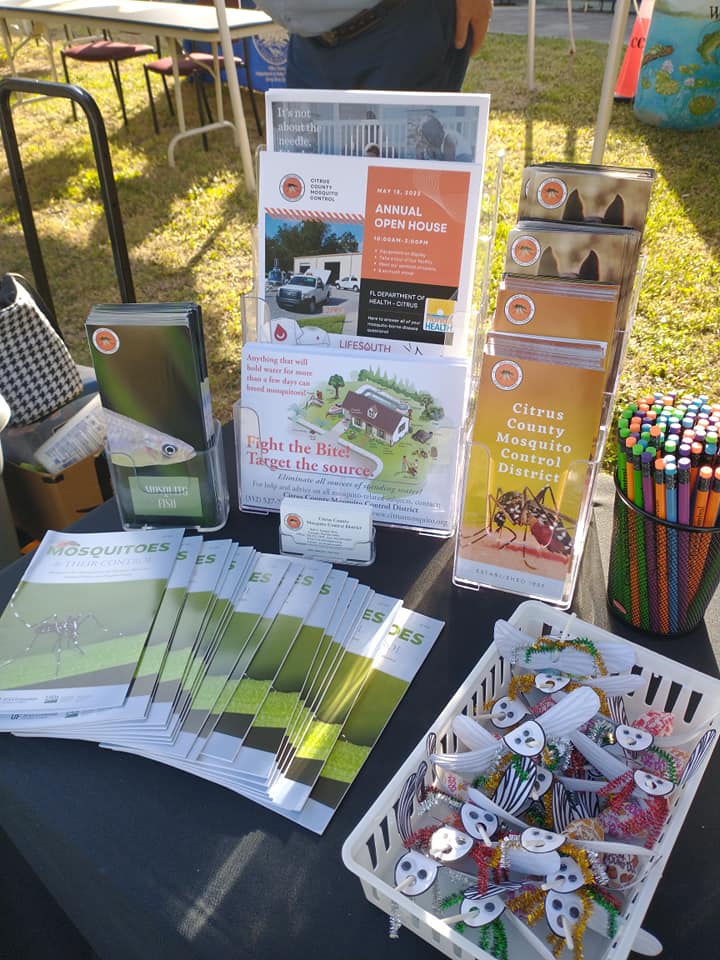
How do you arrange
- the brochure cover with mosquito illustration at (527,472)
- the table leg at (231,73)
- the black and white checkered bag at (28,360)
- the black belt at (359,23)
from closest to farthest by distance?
the brochure cover with mosquito illustration at (527,472) < the black and white checkered bag at (28,360) < the black belt at (359,23) < the table leg at (231,73)

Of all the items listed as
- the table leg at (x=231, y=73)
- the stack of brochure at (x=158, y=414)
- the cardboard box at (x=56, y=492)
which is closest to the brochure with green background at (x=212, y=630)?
the stack of brochure at (x=158, y=414)

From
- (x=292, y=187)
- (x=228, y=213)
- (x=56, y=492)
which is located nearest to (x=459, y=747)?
(x=292, y=187)

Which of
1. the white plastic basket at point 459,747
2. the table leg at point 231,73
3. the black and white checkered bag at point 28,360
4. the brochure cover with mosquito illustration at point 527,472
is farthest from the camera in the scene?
the table leg at point 231,73

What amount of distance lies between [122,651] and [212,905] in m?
0.29

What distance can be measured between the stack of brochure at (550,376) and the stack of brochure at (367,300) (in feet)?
0.33

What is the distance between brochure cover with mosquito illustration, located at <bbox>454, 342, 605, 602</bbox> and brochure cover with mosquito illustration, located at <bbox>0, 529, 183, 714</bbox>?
386 mm

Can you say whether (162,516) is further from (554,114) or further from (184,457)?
(554,114)

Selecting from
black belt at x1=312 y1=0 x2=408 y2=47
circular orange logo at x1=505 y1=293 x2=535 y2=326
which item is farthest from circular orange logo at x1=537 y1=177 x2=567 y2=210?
black belt at x1=312 y1=0 x2=408 y2=47

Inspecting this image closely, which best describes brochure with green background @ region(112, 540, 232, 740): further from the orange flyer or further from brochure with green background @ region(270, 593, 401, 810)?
the orange flyer

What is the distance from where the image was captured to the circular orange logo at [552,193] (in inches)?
35.7

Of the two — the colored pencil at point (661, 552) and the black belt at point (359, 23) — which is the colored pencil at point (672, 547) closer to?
the colored pencil at point (661, 552)

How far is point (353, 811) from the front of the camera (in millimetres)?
695

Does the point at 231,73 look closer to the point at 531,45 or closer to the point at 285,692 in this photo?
the point at 531,45

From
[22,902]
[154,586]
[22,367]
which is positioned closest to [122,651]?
[154,586]
